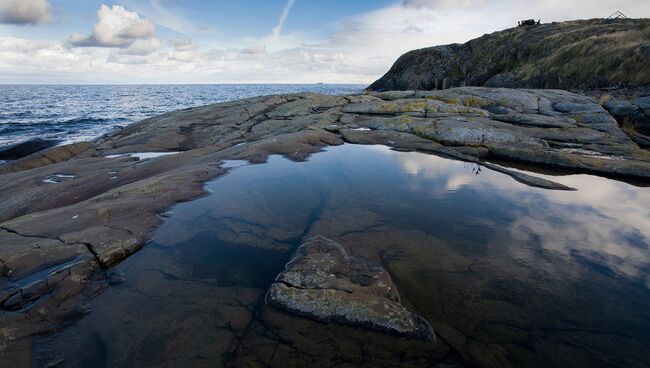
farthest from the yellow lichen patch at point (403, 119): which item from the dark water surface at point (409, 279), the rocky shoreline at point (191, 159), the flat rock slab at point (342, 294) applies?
the flat rock slab at point (342, 294)

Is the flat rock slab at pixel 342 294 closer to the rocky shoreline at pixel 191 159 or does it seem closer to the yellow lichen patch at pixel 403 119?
the rocky shoreline at pixel 191 159

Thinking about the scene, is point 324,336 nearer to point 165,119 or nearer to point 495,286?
point 495,286

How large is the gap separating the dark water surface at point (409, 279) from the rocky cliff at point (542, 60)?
31.6m

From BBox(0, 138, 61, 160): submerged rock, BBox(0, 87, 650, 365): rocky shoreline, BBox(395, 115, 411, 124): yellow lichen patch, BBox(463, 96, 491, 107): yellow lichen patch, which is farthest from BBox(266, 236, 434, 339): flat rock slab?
BBox(0, 138, 61, 160): submerged rock

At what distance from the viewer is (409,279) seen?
4582 millimetres

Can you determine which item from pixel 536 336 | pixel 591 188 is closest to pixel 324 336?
pixel 536 336

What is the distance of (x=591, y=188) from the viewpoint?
27.3 ft

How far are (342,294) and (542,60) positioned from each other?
162ft

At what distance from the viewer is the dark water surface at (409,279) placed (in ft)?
11.0

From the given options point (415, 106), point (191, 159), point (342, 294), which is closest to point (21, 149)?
point (191, 159)

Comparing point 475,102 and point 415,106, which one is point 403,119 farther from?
point 475,102

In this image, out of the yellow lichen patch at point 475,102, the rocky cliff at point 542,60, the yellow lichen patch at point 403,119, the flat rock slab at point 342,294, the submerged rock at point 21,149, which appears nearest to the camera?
→ the flat rock slab at point 342,294

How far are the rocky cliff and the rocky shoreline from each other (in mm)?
16054

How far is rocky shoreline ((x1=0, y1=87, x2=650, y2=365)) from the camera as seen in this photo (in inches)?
177
